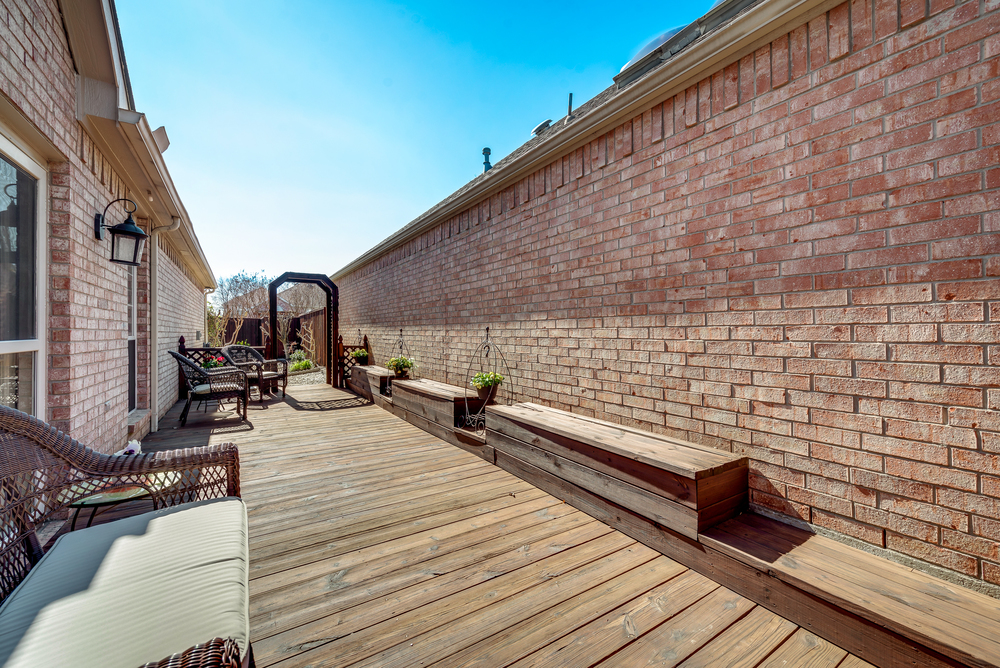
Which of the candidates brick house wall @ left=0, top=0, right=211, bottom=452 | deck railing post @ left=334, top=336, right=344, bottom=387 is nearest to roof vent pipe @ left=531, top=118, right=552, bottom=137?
brick house wall @ left=0, top=0, right=211, bottom=452

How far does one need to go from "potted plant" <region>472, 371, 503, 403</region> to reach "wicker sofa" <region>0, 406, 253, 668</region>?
2.41 metres

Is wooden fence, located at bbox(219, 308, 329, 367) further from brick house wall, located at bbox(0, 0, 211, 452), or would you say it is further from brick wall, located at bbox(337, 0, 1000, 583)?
brick wall, located at bbox(337, 0, 1000, 583)

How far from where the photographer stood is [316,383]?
30.0 feet

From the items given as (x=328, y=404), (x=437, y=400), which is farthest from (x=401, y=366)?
(x=437, y=400)

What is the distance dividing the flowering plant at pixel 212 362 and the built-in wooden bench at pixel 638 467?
599 centimetres

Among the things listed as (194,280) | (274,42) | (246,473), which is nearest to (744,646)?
(246,473)

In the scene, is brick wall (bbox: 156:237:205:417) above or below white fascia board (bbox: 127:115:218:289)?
below

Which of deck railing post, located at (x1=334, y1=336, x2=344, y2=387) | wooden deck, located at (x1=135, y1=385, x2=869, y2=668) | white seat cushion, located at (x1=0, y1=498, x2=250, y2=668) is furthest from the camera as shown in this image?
deck railing post, located at (x1=334, y1=336, x2=344, y2=387)

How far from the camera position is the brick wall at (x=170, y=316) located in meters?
5.48

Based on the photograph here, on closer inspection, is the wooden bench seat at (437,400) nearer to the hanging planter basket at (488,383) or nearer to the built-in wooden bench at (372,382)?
the hanging planter basket at (488,383)

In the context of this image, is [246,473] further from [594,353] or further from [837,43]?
[837,43]

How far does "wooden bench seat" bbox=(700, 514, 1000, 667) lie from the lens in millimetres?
1223

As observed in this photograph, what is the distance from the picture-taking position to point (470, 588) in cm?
182

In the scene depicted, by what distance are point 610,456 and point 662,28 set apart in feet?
13.1
